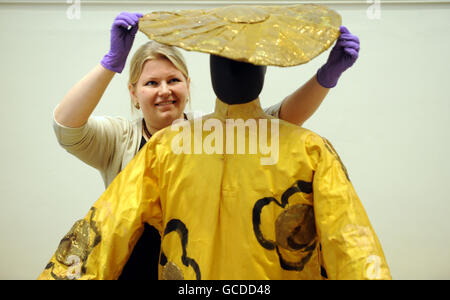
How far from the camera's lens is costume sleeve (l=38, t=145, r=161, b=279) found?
78 cm

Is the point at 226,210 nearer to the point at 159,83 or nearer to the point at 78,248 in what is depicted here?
the point at 78,248

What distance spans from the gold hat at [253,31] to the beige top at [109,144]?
0.34 metres

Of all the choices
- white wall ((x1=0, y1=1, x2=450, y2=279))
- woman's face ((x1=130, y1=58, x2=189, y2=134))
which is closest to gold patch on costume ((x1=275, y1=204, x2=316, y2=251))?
woman's face ((x1=130, y1=58, x2=189, y2=134))

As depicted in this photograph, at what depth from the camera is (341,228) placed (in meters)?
0.74

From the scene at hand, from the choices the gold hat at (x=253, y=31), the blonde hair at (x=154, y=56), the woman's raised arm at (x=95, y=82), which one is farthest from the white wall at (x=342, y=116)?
the gold hat at (x=253, y=31)

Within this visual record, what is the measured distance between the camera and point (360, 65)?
67.6 inches

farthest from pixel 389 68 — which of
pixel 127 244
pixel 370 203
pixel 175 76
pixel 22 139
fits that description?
pixel 22 139

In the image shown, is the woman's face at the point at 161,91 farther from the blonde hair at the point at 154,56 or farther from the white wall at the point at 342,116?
the white wall at the point at 342,116

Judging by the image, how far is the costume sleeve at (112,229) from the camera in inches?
30.8

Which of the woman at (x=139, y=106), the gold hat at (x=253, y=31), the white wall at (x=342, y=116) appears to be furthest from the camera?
the white wall at (x=342, y=116)

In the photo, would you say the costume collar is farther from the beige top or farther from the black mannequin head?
the beige top

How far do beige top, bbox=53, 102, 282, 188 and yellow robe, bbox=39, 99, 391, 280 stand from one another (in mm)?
233
